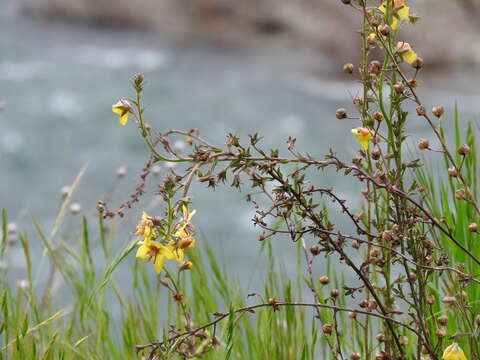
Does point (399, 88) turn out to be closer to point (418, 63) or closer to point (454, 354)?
point (418, 63)

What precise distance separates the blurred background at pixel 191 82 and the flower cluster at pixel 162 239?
507 cm

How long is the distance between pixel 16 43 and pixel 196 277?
9.19 metres

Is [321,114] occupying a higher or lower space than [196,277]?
higher

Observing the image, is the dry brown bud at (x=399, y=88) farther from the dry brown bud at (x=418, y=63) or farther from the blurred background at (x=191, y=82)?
the blurred background at (x=191, y=82)

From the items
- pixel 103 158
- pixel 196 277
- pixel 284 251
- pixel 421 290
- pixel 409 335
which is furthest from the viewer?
pixel 103 158

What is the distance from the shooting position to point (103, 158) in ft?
26.6

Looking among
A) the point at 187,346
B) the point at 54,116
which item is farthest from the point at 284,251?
the point at 187,346

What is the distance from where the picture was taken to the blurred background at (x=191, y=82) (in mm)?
7562

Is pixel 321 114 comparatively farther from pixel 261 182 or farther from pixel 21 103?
pixel 261 182

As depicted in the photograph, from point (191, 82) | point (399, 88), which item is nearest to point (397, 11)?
point (399, 88)

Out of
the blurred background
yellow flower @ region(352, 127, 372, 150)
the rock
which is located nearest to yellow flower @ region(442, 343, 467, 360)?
yellow flower @ region(352, 127, 372, 150)

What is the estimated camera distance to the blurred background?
7562mm

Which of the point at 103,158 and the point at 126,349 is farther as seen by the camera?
the point at 103,158

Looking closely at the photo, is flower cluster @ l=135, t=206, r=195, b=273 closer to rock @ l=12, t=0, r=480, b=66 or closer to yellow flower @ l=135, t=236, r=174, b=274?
yellow flower @ l=135, t=236, r=174, b=274
